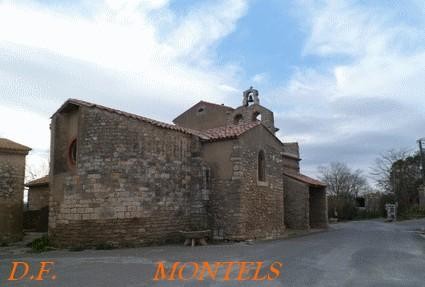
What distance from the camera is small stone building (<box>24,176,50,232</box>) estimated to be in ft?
66.0

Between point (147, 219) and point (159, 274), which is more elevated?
point (147, 219)

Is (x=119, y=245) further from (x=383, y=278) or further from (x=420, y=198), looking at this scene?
(x=420, y=198)

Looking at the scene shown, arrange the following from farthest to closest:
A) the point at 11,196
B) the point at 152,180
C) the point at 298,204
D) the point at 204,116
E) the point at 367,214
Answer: the point at 367,214 → the point at 204,116 → the point at 298,204 → the point at 11,196 → the point at 152,180

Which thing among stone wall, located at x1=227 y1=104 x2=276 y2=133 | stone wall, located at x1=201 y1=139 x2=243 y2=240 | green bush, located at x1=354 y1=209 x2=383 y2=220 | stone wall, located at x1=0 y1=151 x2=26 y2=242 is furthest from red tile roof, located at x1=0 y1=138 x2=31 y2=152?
green bush, located at x1=354 y1=209 x2=383 y2=220

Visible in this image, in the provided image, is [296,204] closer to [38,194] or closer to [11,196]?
[11,196]

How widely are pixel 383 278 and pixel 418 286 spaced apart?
794 millimetres

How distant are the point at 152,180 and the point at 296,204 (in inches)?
435

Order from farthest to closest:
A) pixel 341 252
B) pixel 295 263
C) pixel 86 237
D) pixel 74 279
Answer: pixel 86 237
pixel 341 252
pixel 295 263
pixel 74 279

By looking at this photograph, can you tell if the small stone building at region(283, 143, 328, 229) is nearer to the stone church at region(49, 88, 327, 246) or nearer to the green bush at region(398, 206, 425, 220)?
the stone church at region(49, 88, 327, 246)

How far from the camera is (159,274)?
801cm

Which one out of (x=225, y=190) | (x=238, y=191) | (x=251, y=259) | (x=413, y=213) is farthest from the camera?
(x=413, y=213)

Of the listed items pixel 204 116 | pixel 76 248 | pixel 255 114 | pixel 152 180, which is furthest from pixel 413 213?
pixel 76 248

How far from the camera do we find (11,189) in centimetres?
1614

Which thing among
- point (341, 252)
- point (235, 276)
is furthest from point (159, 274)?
point (341, 252)
